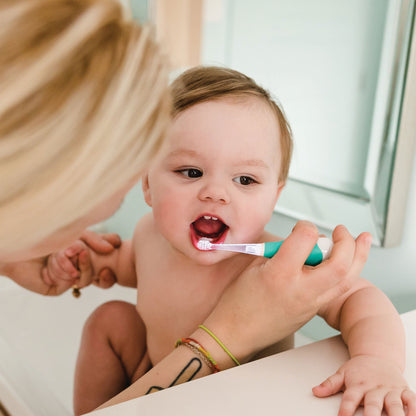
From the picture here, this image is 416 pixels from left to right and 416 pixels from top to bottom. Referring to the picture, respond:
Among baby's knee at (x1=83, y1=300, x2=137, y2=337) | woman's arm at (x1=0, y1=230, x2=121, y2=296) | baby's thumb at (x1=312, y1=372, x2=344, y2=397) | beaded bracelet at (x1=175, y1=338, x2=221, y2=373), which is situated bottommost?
baby's knee at (x1=83, y1=300, x2=137, y2=337)

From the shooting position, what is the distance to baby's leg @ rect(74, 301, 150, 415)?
90 cm

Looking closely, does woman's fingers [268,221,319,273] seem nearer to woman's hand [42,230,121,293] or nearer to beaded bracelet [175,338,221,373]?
beaded bracelet [175,338,221,373]

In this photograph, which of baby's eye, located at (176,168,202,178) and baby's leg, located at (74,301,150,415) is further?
baby's leg, located at (74,301,150,415)

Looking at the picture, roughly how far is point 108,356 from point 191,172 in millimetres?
431

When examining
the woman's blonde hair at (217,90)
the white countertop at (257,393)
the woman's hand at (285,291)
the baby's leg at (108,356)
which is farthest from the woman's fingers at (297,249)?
the baby's leg at (108,356)

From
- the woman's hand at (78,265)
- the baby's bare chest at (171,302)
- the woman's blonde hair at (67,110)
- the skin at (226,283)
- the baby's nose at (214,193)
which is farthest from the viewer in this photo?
the woman's hand at (78,265)

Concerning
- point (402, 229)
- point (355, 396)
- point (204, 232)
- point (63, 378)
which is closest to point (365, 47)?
point (402, 229)

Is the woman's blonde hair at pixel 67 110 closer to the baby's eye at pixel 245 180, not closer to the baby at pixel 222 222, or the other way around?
the baby at pixel 222 222

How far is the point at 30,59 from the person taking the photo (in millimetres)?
319

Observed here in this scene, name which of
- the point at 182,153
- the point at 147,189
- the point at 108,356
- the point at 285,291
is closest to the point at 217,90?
the point at 182,153

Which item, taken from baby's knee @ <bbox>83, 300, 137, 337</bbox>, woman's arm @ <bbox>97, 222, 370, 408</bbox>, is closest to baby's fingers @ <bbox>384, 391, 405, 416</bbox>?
woman's arm @ <bbox>97, 222, 370, 408</bbox>

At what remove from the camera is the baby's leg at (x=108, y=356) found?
90 cm

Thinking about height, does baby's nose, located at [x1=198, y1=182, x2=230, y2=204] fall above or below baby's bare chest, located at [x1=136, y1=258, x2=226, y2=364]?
above

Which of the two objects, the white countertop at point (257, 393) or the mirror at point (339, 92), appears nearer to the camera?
the white countertop at point (257, 393)
